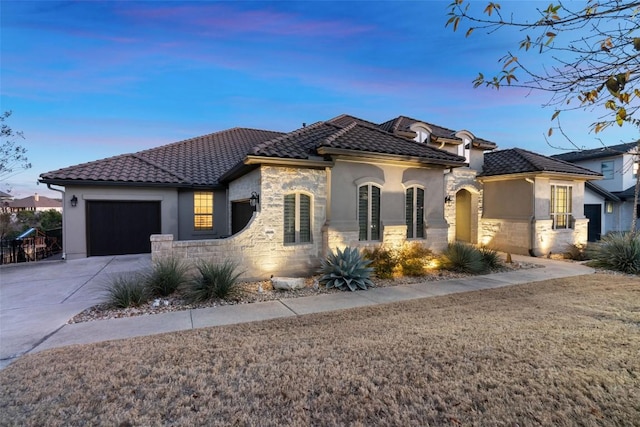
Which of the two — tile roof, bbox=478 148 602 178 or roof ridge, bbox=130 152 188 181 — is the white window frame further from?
roof ridge, bbox=130 152 188 181

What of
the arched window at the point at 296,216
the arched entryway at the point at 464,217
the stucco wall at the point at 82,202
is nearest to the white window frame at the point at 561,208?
the arched entryway at the point at 464,217

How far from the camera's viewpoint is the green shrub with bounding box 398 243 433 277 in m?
9.79

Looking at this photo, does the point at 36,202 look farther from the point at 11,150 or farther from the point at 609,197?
the point at 609,197

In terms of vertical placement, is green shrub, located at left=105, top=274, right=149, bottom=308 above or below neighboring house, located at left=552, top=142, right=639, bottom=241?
below

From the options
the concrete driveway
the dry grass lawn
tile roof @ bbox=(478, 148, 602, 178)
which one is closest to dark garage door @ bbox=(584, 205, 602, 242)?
tile roof @ bbox=(478, 148, 602, 178)

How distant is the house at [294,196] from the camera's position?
29.6 ft

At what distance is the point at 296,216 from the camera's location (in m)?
9.45

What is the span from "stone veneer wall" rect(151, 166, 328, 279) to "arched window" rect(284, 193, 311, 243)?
0.73 feet

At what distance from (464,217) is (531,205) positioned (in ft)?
11.6

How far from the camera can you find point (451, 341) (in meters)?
4.66

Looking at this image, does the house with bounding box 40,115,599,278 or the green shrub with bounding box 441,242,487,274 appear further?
the green shrub with bounding box 441,242,487,274

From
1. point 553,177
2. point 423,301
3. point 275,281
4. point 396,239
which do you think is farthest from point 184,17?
point 553,177

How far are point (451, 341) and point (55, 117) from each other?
2069 cm

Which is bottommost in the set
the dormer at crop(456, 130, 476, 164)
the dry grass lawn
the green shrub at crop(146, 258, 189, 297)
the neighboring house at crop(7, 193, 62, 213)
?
the dry grass lawn
